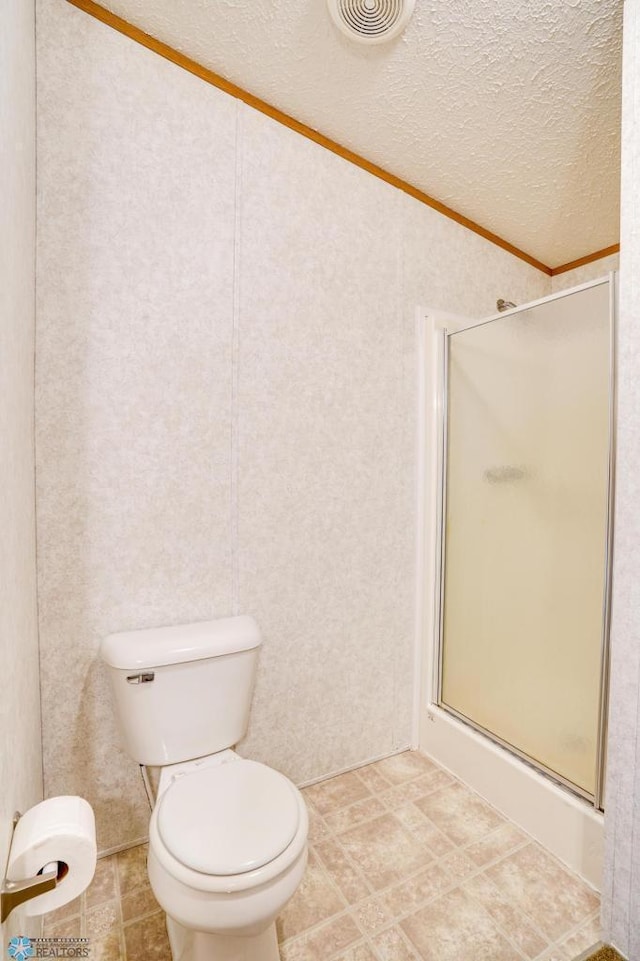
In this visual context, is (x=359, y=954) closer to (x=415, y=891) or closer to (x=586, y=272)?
(x=415, y=891)

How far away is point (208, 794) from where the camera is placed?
44.2 inches

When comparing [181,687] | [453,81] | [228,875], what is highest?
[453,81]

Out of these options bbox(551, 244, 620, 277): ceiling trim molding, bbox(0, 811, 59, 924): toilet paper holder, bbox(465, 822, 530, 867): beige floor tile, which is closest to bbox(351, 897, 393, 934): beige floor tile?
bbox(465, 822, 530, 867): beige floor tile

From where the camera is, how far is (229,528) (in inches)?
61.4

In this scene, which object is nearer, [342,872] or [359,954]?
[359,954]

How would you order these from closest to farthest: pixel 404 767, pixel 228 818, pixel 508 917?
pixel 228 818 → pixel 508 917 → pixel 404 767

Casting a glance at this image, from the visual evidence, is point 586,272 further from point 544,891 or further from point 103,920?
point 103,920

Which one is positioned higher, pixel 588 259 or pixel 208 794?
pixel 588 259

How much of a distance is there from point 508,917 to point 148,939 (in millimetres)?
952

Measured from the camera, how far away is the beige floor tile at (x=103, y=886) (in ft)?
4.22

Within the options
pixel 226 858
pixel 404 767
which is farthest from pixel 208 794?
pixel 404 767

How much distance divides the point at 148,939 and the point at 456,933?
31.3 inches

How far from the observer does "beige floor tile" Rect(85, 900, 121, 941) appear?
1193mm

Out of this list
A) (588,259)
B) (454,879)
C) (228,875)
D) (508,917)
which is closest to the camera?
(228,875)
